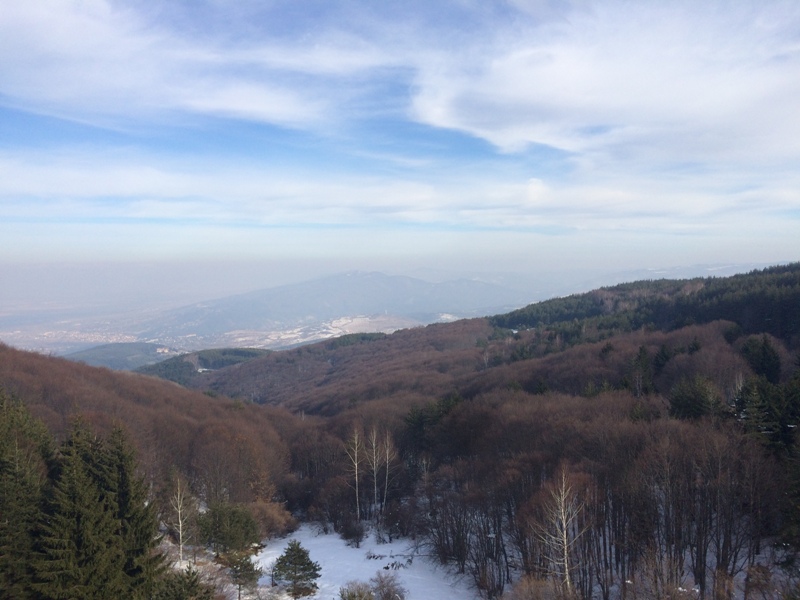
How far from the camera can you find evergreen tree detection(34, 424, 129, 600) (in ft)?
46.3

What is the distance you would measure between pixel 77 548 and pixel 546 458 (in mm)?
18336

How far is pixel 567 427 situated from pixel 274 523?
17.9 m

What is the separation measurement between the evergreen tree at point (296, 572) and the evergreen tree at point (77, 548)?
7300 mm

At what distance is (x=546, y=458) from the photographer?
22.6 metres

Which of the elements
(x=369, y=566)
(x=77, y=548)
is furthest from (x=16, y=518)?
(x=369, y=566)

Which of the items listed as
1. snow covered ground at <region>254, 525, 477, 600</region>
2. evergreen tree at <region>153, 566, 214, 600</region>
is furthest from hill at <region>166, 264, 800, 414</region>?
evergreen tree at <region>153, 566, 214, 600</region>

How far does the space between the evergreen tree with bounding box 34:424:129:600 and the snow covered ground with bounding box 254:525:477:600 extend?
901cm

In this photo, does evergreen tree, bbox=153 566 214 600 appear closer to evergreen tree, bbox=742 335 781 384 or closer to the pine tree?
the pine tree

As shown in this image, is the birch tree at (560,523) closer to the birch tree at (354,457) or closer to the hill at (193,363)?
the birch tree at (354,457)

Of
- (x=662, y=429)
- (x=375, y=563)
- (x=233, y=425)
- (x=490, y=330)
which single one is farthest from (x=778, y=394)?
(x=490, y=330)

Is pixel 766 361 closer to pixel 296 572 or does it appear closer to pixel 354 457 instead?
pixel 354 457

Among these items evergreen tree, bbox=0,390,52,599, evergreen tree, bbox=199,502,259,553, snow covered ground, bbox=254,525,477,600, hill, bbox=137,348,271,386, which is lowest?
hill, bbox=137,348,271,386

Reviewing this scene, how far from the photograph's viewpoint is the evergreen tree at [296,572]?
68.8 feet

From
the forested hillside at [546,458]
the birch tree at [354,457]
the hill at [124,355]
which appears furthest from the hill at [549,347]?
the hill at [124,355]
